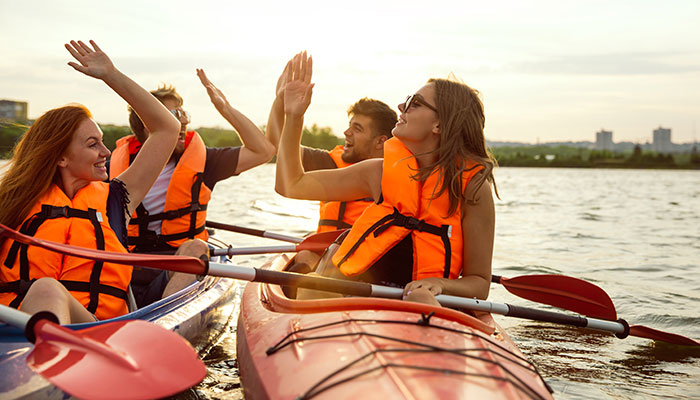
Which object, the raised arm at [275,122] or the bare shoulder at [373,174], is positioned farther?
the raised arm at [275,122]

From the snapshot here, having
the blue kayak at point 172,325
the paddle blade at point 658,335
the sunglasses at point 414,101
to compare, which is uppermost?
the sunglasses at point 414,101

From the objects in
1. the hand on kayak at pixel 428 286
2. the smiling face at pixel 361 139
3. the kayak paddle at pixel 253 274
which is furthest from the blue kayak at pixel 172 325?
the smiling face at pixel 361 139

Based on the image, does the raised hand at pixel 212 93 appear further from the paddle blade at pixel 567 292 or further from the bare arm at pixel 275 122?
the paddle blade at pixel 567 292

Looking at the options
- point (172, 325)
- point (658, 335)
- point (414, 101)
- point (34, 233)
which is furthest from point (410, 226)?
point (658, 335)

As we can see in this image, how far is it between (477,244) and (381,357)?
1151 millimetres

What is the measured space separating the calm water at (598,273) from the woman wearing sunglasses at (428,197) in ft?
3.65

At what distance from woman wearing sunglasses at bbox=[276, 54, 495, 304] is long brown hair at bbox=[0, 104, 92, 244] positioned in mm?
1028

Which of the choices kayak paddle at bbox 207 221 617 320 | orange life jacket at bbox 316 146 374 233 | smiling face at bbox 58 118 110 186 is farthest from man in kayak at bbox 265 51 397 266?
smiling face at bbox 58 118 110 186

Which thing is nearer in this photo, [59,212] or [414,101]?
[59,212]

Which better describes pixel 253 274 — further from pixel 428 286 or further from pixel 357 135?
pixel 357 135

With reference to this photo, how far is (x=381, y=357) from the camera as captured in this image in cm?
206

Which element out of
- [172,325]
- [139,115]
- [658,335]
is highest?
[139,115]

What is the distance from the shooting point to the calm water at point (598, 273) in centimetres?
398

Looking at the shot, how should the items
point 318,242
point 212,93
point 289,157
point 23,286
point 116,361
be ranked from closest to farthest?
point 116,361, point 23,286, point 289,157, point 318,242, point 212,93
